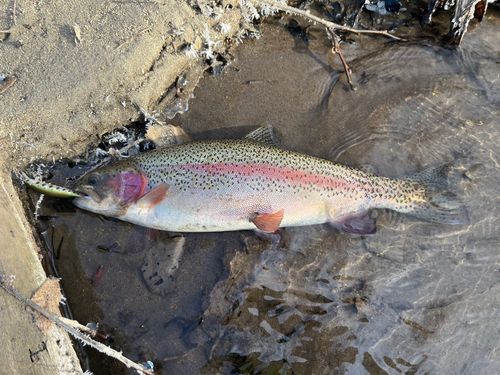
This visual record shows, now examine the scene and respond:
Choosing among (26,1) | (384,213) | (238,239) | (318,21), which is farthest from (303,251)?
(26,1)

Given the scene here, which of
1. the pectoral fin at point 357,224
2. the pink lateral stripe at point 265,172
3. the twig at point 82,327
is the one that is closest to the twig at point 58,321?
the twig at point 82,327

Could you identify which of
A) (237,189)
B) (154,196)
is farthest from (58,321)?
(237,189)

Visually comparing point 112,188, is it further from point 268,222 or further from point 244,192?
point 268,222

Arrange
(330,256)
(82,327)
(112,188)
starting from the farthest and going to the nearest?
(330,256)
(112,188)
(82,327)

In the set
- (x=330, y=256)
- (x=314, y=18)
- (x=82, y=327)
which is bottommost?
(x=82, y=327)

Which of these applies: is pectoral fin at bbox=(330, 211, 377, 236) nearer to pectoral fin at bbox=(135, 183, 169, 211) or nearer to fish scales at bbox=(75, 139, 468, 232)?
fish scales at bbox=(75, 139, 468, 232)

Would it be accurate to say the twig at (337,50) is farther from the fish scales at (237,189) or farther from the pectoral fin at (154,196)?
the pectoral fin at (154,196)

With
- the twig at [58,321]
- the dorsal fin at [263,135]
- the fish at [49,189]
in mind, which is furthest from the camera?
the dorsal fin at [263,135]
